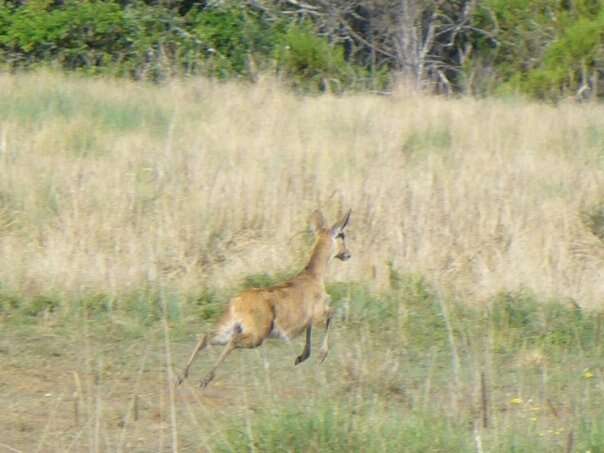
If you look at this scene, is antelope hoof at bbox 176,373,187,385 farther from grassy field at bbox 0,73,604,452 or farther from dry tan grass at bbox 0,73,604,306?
dry tan grass at bbox 0,73,604,306

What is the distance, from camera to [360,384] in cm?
593

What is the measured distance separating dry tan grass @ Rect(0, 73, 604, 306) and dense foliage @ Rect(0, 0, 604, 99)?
5.25 metres

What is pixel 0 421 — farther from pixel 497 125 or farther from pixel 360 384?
pixel 497 125

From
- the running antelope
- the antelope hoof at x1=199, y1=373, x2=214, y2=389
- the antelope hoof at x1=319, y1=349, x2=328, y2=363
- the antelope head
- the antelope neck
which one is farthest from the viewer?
the antelope head

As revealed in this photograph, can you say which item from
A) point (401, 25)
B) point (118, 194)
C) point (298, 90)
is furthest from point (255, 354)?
point (401, 25)

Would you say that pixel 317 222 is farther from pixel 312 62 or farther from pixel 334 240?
pixel 312 62

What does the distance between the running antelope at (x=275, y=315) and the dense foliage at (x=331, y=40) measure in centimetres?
1046

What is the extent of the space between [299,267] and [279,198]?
0.99 meters

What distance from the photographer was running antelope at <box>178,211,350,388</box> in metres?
6.38

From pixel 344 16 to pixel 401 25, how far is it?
5.24 feet

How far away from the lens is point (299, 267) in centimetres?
875

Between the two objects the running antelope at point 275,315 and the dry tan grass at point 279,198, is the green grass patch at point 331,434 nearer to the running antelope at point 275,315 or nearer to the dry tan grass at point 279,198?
the running antelope at point 275,315

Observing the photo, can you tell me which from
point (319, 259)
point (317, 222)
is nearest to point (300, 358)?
point (319, 259)

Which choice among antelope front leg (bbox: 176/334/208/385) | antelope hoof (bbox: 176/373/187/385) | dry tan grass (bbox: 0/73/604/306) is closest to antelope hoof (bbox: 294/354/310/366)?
antelope front leg (bbox: 176/334/208/385)
